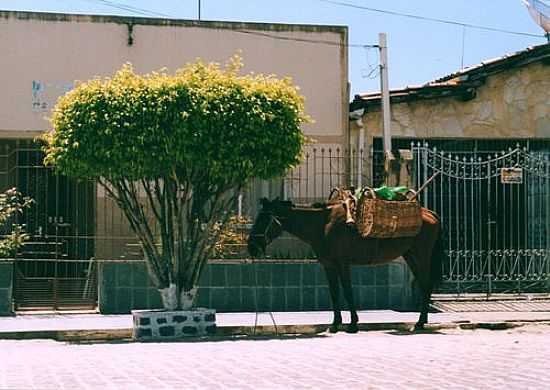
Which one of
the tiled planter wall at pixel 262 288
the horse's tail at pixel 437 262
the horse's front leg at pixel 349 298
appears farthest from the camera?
the tiled planter wall at pixel 262 288

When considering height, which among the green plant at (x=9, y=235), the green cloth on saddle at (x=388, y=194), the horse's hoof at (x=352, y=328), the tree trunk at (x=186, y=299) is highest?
the green cloth on saddle at (x=388, y=194)

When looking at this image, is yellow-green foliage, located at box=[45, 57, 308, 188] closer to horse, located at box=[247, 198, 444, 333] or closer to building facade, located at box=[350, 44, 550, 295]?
horse, located at box=[247, 198, 444, 333]

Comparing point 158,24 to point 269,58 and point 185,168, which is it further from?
point 185,168

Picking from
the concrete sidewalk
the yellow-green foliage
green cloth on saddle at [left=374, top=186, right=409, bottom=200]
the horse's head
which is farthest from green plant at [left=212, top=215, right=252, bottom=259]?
the yellow-green foliage

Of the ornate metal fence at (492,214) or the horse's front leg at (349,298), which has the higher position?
the ornate metal fence at (492,214)

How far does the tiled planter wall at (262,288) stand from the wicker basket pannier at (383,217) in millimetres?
2234

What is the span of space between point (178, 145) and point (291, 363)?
3.97 meters

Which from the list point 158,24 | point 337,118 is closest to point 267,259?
point 337,118

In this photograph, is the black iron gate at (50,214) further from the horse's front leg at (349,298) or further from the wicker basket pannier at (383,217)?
the wicker basket pannier at (383,217)

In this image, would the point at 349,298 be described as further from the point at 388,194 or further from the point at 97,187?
the point at 97,187

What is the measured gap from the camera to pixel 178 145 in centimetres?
1307

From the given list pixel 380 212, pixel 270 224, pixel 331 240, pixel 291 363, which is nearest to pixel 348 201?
pixel 380 212

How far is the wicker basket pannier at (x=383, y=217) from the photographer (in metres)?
14.4

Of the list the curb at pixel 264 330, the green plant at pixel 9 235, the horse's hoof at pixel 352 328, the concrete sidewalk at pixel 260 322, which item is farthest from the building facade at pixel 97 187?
the horse's hoof at pixel 352 328
